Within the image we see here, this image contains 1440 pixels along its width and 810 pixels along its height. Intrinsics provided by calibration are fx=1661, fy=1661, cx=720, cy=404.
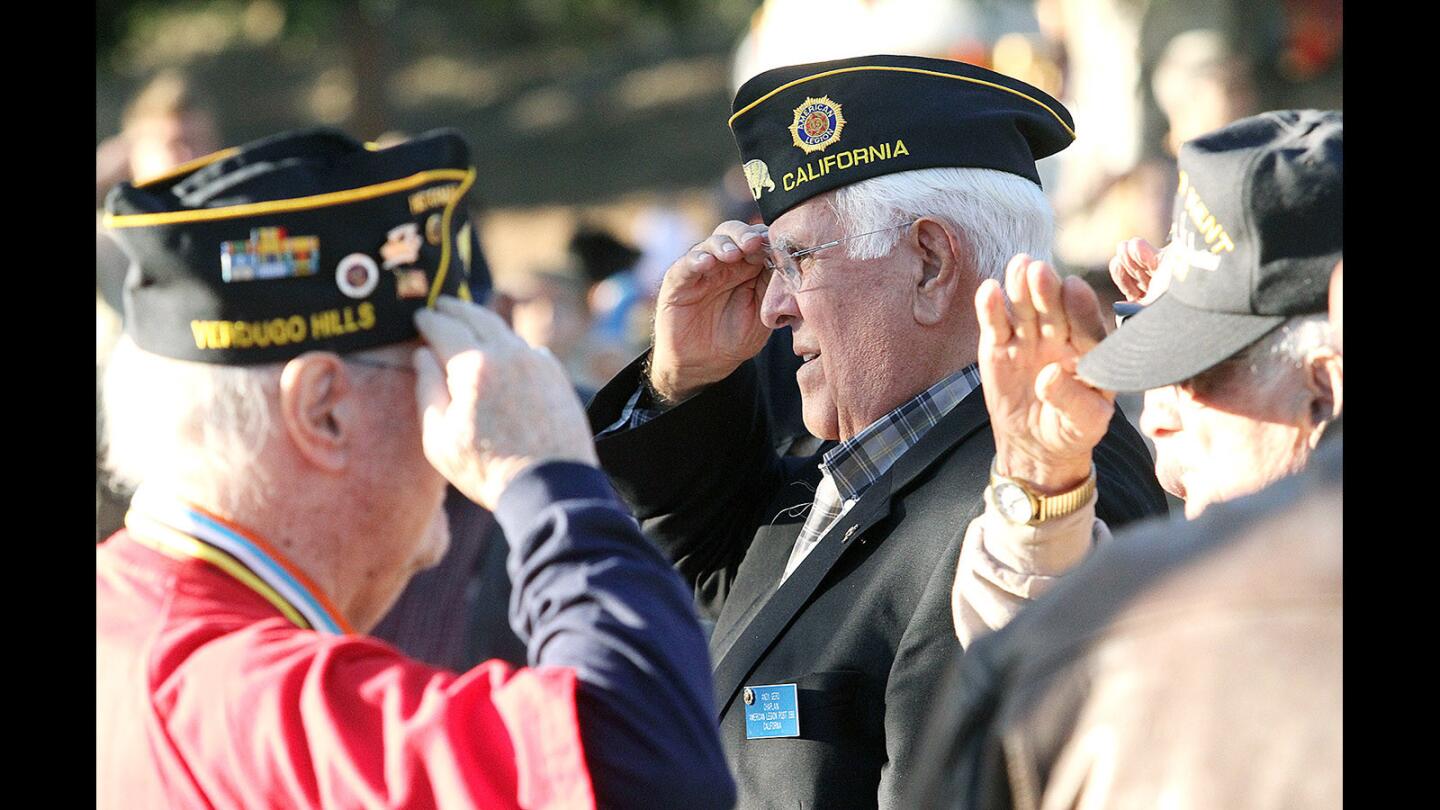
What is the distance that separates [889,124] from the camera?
137 inches

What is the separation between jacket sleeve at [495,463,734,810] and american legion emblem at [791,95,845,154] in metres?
1.37

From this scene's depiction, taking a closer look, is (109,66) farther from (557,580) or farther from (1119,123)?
(557,580)

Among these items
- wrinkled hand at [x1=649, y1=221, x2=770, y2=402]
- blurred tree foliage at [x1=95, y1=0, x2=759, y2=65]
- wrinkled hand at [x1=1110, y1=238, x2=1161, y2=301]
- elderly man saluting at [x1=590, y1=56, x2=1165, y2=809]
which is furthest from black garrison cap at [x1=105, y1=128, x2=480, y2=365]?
blurred tree foliage at [x1=95, y1=0, x2=759, y2=65]

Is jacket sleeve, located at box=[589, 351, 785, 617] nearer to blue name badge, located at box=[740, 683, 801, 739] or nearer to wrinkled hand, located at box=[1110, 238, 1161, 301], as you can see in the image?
blue name badge, located at box=[740, 683, 801, 739]

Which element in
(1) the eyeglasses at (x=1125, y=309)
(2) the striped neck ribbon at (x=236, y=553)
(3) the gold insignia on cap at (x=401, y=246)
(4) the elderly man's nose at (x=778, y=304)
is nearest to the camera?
(2) the striped neck ribbon at (x=236, y=553)

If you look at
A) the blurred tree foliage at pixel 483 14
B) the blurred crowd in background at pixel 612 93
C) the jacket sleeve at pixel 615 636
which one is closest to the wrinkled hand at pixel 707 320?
the blurred crowd in background at pixel 612 93

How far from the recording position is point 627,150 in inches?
843

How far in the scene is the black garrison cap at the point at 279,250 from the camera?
249 centimetres

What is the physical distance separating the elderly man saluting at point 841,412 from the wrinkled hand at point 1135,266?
0.27 metres

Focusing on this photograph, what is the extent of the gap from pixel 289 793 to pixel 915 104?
198 centimetres

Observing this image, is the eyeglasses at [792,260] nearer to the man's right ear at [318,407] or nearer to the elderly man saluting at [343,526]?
the elderly man saluting at [343,526]

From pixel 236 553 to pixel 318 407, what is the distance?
25 cm

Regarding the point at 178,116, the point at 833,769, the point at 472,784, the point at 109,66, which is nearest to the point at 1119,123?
the point at 178,116

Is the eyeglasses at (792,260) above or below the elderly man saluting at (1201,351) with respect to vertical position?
above
